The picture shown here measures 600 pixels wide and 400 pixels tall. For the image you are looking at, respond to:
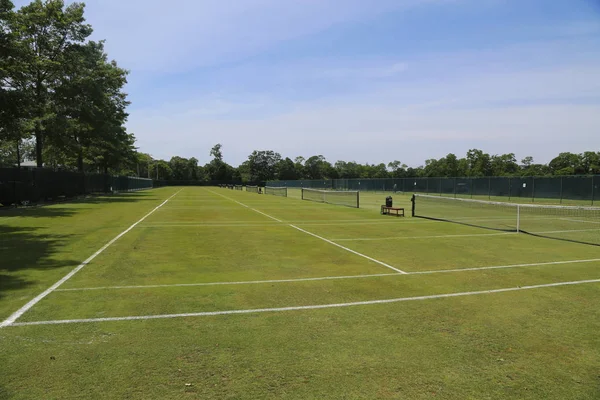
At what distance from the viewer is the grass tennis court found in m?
3.92

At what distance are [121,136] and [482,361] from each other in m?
60.5

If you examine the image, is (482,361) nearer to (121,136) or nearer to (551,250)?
(551,250)

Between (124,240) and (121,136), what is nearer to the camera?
(124,240)

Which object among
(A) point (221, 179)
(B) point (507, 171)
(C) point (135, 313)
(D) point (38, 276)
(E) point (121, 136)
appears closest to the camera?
(C) point (135, 313)

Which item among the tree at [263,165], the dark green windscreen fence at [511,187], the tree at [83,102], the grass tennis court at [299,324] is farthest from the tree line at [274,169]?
the grass tennis court at [299,324]

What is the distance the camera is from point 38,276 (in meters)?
8.05

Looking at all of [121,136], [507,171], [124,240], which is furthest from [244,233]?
[507,171]

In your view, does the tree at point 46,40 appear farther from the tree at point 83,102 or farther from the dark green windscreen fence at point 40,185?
the dark green windscreen fence at point 40,185

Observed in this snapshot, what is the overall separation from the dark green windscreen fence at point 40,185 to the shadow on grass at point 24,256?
1268cm

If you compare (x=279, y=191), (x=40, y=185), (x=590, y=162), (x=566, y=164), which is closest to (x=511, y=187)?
(x=279, y=191)

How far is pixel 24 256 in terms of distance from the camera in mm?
10086

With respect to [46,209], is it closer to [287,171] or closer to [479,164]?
[479,164]

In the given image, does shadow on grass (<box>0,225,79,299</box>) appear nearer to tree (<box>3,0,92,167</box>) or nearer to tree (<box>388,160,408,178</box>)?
tree (<box>3,0,92,167</box>)

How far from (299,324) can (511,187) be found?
4752 cm
